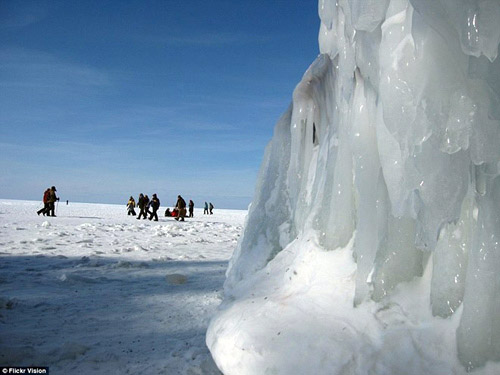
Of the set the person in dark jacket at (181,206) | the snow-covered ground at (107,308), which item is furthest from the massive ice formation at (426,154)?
the person in dark jacket at (181,206)

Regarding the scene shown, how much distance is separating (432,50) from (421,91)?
0.62 feet

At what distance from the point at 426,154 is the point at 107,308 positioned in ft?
10.8

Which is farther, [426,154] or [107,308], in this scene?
[107,308]

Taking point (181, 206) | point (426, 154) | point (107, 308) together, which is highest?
point (426, 154)

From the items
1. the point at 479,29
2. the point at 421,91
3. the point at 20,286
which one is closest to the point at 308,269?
the point at 421,91

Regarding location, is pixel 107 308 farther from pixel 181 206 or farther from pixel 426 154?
pixel 181 206

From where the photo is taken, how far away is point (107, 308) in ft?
12.3

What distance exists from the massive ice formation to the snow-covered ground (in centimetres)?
53

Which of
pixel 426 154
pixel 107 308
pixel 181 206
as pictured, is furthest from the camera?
pixel 181 206

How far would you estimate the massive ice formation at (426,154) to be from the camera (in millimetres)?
1656

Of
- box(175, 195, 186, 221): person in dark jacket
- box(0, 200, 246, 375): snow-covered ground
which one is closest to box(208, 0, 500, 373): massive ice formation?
box(0, 200, 246, 375): snow-covered ground

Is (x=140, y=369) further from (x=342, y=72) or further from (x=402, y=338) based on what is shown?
(x=342, y=72)

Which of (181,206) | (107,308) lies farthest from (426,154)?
(181,206)

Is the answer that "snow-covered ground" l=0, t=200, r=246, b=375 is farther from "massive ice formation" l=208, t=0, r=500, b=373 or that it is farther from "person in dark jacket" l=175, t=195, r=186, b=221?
"person in dark jacket" l=175, t=195, r=186, b=221
